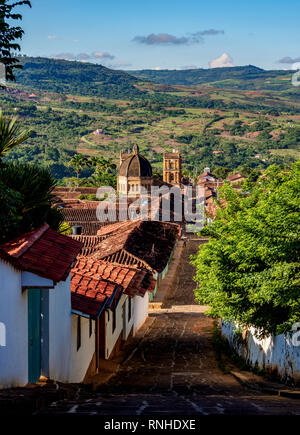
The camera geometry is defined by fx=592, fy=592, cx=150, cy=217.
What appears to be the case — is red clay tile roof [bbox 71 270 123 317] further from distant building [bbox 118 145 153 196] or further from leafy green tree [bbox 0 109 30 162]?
distant building [bbox 118 145 153 196]

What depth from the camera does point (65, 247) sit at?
934 cm

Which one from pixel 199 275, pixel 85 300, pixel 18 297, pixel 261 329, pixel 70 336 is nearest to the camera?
pixel 18 297

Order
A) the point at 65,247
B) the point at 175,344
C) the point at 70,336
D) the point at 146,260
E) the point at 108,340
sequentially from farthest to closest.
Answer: the point at 146,260 < the point at 175,344 < the point at 108,340 < the point at 70,336 < the point at 65,247

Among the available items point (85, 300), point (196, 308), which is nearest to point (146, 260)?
point (196, 308)

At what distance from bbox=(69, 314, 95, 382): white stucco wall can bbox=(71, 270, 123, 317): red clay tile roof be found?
29cm

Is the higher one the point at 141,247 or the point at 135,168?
the point at 135,168

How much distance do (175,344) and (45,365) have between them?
11258 millimetres

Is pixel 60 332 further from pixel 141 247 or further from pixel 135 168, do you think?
pixel 135 168

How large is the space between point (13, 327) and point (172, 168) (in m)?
116

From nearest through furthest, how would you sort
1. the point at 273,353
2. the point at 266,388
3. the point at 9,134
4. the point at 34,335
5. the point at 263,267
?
the point at 34,335 < the point at 9,134 < the point at 266,388 < the point at 263,267 < the point at 273,353

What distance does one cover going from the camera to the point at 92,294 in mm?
12148

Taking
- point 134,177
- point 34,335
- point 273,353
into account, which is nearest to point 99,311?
point 34,335

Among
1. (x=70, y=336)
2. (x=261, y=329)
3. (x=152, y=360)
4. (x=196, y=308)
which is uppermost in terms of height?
(x=70, y=336)
